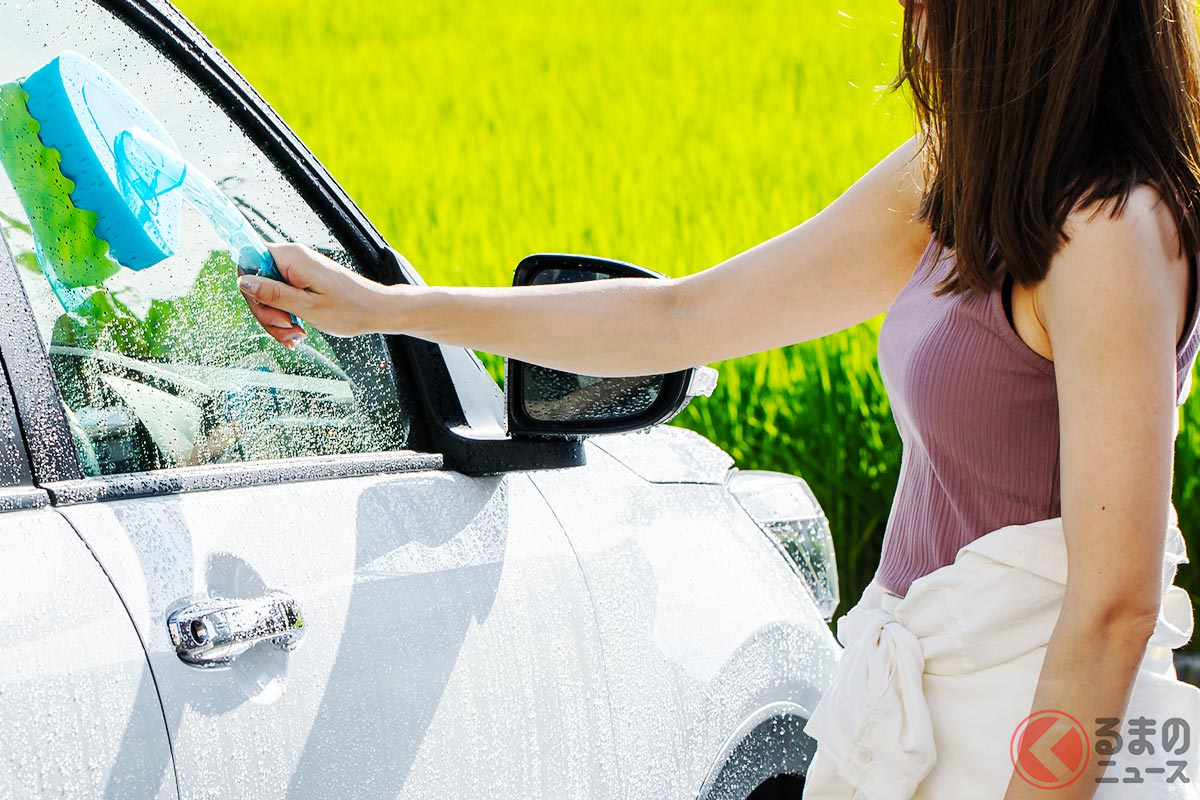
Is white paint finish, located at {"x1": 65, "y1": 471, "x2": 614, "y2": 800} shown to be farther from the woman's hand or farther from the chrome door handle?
the woman's hand

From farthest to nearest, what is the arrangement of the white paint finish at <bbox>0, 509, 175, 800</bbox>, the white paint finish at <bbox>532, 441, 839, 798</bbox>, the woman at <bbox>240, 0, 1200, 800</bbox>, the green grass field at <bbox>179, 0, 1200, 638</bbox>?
1. the green grass field at <bbox>179, 0, 1200, 638</bbox>
2. the white paint finish at <bbox>532, 441, 839, 798</bbox>
3. the woman at <bbox>240, 0, 1200, 800</bbox>
4. the white paint finish at <bbox>0, 509, 175, 800</bbox>

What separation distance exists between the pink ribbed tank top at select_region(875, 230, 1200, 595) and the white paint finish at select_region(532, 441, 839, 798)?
0.49 m

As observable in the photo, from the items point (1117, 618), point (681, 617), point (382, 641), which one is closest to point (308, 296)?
point (382, 641)

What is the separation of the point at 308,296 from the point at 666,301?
517mm

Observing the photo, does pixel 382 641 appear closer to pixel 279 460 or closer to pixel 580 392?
pixel 279 460

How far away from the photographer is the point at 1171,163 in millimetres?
1383

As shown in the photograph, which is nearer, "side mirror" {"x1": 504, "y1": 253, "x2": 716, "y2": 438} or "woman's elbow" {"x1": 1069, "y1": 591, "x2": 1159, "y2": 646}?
"woman's elbow" {"x1": 1069, "y1": 591, "x2": 1159, "y2": 646}

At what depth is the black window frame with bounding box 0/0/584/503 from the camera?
1.37 meters

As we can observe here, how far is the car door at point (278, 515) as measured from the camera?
1380mm

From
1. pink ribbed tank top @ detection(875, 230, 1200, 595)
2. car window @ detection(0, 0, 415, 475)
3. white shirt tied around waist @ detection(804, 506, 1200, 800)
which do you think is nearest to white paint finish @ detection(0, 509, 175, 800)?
car window @ detection(0, 0, 415, 475)

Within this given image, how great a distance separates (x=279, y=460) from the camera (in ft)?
5.53

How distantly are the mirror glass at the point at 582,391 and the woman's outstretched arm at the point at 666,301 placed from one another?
0.15ft

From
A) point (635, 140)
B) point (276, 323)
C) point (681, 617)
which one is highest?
point (635, 140)

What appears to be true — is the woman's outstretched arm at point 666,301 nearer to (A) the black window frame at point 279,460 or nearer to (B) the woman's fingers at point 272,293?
(B) the woman's fingers at point 272,293
